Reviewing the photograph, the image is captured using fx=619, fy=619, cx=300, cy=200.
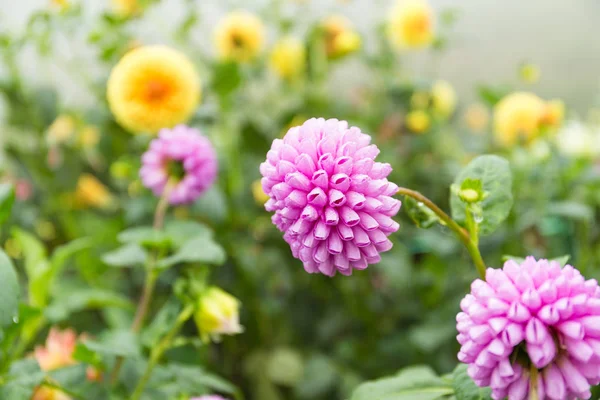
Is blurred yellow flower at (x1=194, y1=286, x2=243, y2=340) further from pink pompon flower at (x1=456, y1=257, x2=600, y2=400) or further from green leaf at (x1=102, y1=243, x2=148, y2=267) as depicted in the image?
pink pompon flower at (x1=456, y1=257, x2=600, y2=400)

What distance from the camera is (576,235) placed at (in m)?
0.70

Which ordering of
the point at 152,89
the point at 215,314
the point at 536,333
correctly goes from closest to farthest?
1. the point at 536,333
2. the point at 215,314
3. the point at 152,89

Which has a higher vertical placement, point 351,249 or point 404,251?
point 404,251

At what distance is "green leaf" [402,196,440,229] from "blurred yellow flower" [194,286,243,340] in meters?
0.18

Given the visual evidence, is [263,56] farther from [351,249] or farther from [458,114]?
[351,249]

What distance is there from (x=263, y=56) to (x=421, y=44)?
285 mm

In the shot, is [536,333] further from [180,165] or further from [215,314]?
[180,165]

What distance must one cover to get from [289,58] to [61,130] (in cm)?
43

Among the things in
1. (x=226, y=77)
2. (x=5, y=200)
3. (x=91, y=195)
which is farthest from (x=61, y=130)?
(x=5, y=200)

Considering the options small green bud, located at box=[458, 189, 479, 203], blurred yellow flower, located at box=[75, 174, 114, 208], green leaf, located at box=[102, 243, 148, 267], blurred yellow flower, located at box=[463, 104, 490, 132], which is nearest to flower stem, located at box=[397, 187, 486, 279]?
small green bud, located at box=[458, 189, 479, 203]

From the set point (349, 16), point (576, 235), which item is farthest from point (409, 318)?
point (349, 16)

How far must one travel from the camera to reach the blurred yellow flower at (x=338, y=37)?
38.4 inches

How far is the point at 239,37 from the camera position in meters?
1.00

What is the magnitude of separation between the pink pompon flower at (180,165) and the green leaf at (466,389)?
0.32 m
